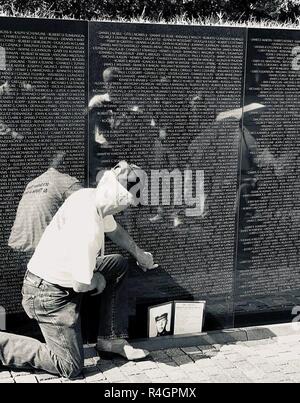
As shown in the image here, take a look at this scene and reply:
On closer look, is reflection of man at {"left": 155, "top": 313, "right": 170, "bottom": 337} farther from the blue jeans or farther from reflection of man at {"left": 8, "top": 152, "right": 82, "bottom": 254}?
reflection of man at {"left": 8, "top": 152, "right": 82, "bottom": 254}

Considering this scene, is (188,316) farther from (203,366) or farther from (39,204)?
(39,204)

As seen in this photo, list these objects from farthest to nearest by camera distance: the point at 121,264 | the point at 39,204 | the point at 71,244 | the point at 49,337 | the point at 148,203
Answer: the point at 148,203 → the point at 121,264 → the point at 39,204 → the point at 49,337 → the point at 71,244

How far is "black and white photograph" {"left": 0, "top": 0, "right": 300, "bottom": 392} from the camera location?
450cm

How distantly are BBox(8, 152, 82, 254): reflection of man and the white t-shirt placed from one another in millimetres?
227

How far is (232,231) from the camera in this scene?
5.40 m

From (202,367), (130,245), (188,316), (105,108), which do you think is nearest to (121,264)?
(130,245)

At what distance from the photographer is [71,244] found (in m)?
4.36

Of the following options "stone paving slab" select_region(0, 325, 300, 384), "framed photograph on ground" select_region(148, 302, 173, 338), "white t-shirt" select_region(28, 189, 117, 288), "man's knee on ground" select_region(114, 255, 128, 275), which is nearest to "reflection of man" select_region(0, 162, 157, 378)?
"white t-shirt" select_region(28, 189, 117, 288)

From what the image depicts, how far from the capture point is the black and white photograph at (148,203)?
450cm

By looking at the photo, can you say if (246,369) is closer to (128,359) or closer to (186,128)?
(128,359)

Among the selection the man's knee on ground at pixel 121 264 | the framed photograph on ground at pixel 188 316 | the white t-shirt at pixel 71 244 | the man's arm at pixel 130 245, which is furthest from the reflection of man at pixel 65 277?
the framed photograph on ground at pixel 188 316

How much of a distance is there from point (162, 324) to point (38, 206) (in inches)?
58.1

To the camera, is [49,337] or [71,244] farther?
[49,337]

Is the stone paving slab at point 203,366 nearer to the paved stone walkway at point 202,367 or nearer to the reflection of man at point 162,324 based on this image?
the paved stone walkway at point 202,367
